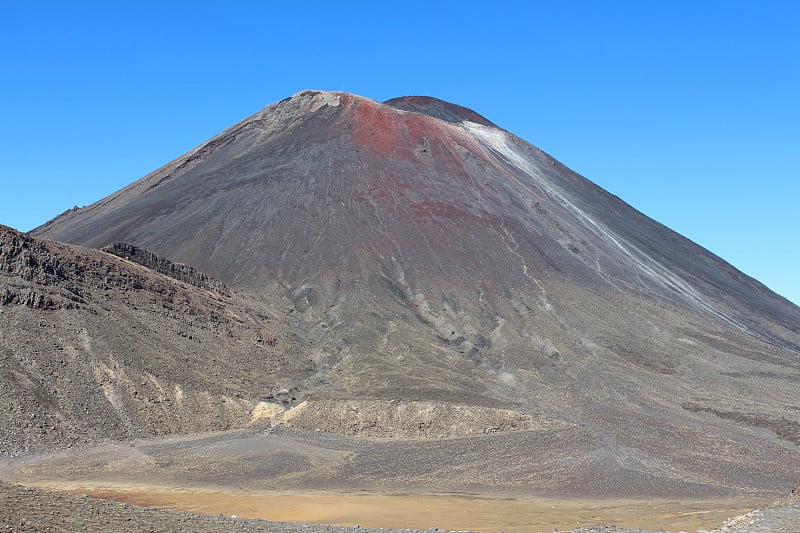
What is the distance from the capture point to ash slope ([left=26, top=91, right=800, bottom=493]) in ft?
184

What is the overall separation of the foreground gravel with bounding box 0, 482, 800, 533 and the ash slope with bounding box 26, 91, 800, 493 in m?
14.9

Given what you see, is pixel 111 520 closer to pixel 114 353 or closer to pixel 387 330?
pixel 114 353

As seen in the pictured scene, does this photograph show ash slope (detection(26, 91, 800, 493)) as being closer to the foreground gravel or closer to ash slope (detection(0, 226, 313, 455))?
ash slope (detection(0, 226, 313, 455))

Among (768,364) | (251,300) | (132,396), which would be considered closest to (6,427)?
(132,396)

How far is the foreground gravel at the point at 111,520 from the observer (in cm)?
2144

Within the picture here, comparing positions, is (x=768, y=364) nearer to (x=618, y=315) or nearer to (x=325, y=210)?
(x=618, y=315)

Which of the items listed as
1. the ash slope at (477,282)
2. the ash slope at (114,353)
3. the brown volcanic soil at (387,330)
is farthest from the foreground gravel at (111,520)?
the ash slope at (114,353)

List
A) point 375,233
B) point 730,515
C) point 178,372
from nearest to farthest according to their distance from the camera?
point 730,515 < point 178,372 < point 375,233

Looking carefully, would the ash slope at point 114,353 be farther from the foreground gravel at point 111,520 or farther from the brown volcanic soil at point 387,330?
the foreground gravel at point 111,520

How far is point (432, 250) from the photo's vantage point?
3118 inches

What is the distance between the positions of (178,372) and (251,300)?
59.1ft

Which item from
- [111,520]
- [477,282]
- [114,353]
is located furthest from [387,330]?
[111,520]

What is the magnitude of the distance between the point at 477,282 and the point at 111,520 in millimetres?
54846

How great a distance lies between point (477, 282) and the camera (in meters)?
75.9
